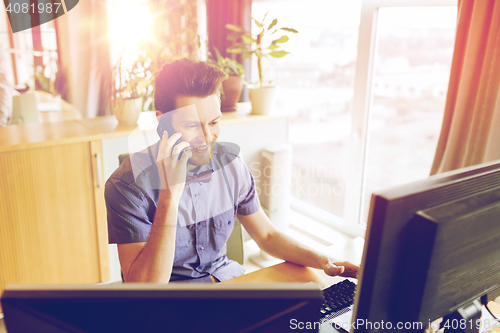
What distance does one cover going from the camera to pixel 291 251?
1250mm

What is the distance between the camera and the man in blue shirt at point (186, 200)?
1121 millimetres

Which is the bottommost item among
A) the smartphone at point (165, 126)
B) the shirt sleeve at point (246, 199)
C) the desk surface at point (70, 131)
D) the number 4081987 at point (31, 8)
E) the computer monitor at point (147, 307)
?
the shirt sleeve at point (246, 199)

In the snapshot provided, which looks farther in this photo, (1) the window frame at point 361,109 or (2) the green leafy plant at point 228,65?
(2) the green leafy plant at point 228,65

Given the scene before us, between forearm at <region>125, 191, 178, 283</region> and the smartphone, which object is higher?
the smartphone

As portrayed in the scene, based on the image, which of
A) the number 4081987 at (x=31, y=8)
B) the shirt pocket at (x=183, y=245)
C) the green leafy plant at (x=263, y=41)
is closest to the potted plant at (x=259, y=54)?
the green leafy plant at (x=263, y=41)

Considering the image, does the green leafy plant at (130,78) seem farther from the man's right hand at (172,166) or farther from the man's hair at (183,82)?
the man's right hand at (172,166)

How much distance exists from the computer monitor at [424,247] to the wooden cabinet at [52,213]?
170 centimetres

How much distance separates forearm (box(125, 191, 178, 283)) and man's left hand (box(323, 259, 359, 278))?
18.2 inches

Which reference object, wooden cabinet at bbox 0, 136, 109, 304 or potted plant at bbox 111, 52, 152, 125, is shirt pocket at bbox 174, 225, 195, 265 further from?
potted plant at bbox 111, 52, 152, 125

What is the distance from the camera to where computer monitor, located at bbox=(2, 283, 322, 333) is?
18.9 inches

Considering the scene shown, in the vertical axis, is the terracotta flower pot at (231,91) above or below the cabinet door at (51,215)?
above

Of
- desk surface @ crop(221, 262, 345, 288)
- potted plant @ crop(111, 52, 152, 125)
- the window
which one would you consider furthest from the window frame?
desk surface @ crop(221, 262, 345, 288)

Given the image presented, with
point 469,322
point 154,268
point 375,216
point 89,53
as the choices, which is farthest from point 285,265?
point 89,53

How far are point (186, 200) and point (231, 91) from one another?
132 centimetres
